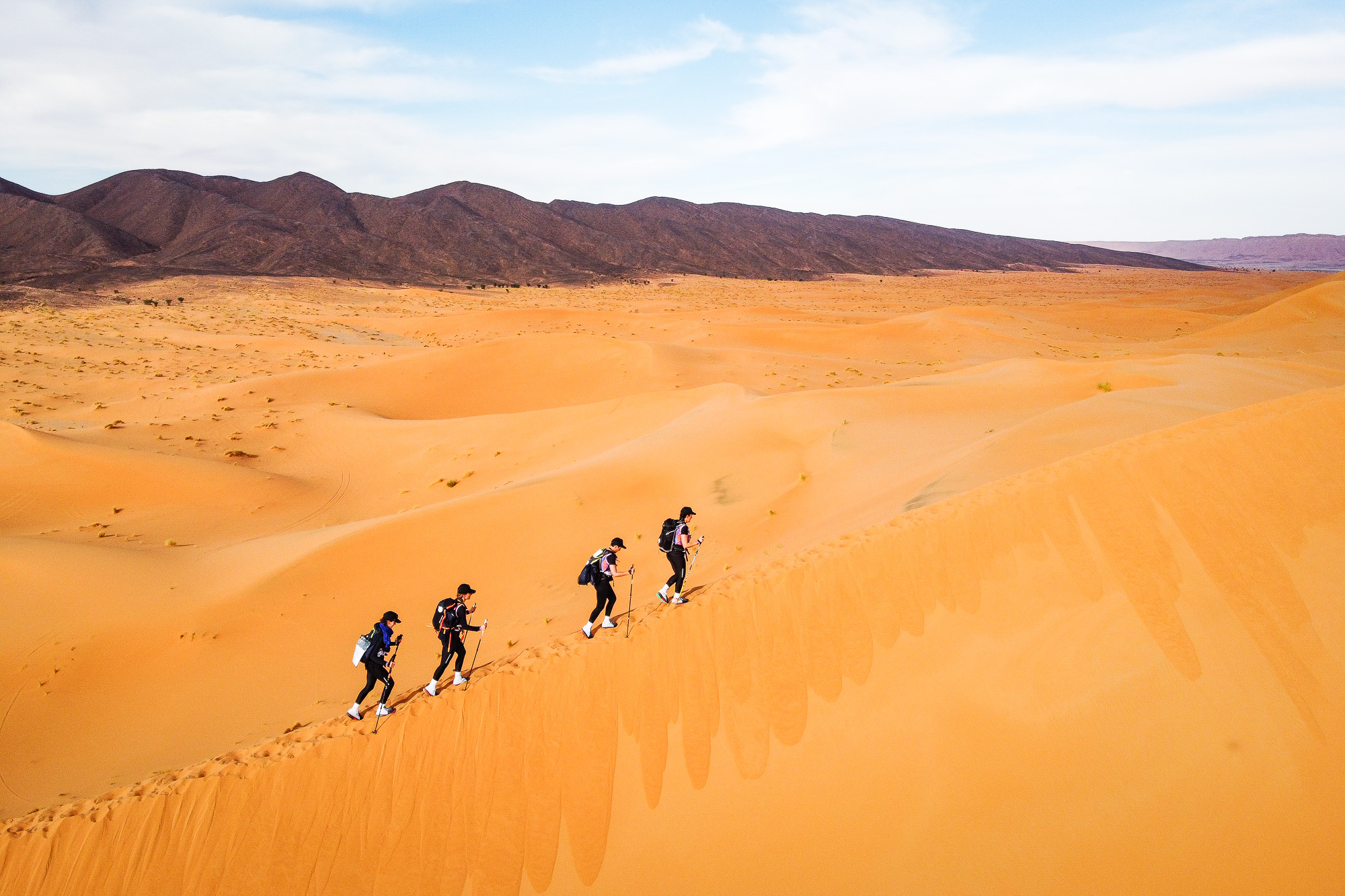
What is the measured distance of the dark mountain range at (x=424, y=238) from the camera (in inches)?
2921

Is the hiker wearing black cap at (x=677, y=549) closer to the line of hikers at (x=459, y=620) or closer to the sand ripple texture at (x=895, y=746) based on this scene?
the line of hikers at (x=459, y=620)

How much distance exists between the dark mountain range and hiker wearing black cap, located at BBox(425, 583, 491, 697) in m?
63.5

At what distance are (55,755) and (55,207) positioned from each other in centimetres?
9493

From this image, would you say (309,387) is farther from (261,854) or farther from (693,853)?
(693,853)

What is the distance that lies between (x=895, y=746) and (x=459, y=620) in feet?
13.5

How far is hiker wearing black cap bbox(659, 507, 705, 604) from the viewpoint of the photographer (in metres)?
7.81

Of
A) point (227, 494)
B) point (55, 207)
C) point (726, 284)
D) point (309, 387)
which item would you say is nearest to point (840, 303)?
point (726, 284)

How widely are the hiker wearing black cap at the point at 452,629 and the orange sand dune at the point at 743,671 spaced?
1.11 ft

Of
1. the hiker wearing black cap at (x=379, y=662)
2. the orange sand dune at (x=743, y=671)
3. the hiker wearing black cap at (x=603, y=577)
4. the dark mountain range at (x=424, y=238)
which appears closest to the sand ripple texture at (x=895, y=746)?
the orange sand dune at (x=743, y=671)

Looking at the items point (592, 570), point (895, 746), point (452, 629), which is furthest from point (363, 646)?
point (895, 746)

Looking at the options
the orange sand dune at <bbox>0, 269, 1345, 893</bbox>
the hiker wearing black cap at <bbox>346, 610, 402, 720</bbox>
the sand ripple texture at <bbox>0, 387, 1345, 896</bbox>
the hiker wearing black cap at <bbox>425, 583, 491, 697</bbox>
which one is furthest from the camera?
the hiker wearing black cap at <bbox>425, 583, 491, 697</bbox>

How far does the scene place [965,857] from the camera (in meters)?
4.84

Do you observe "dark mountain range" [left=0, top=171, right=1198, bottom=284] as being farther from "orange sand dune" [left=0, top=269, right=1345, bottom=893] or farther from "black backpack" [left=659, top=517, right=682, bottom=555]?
"black backpack" [left=659, top=517, right=682, bottom=555]

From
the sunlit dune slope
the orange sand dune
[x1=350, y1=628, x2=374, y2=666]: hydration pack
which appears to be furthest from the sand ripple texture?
the sunlit dune slope
